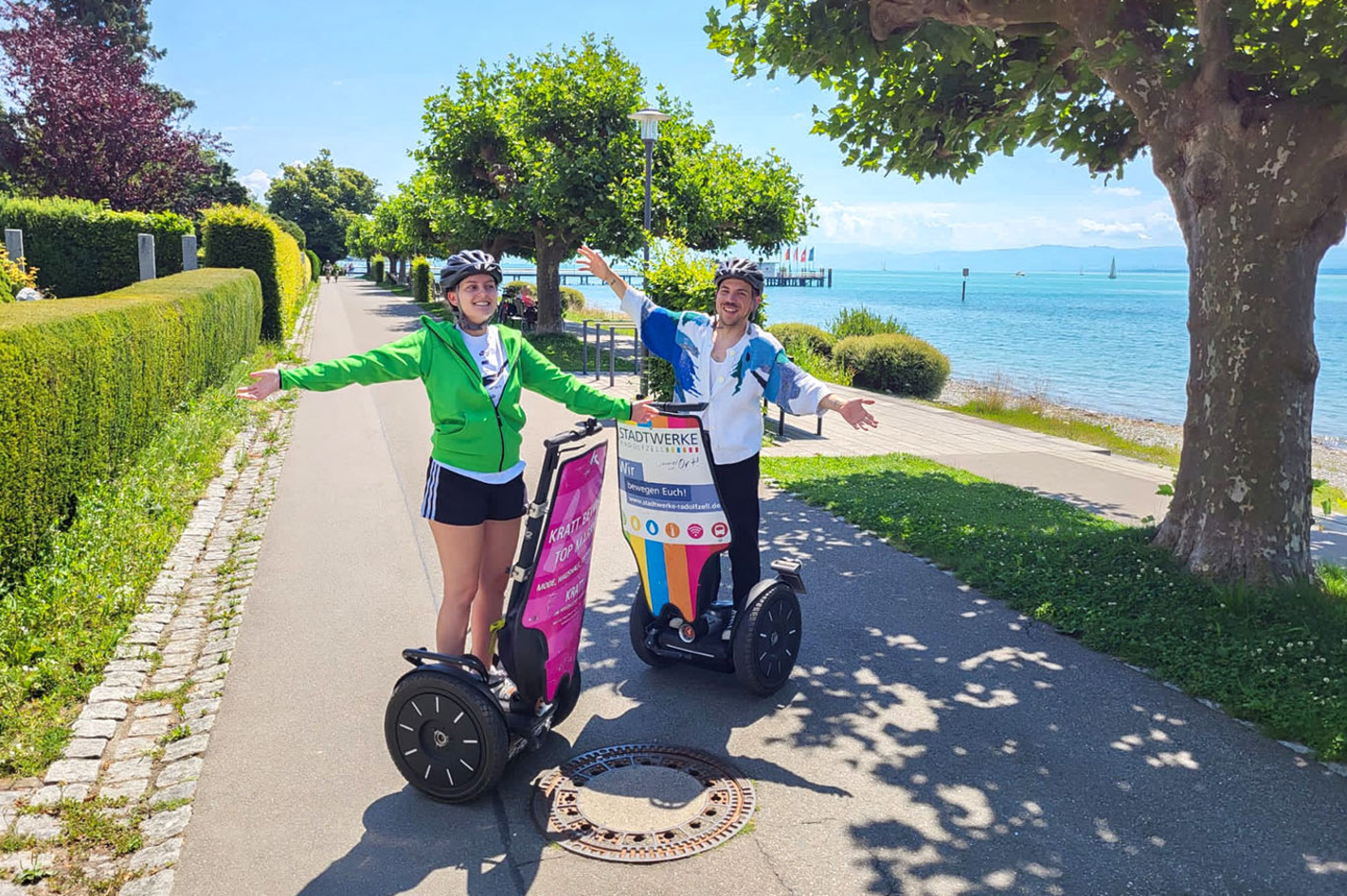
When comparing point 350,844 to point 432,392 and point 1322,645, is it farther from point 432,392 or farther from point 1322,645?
point 1322,645

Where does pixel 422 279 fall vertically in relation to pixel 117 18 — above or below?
below

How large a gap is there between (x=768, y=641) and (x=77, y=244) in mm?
22486

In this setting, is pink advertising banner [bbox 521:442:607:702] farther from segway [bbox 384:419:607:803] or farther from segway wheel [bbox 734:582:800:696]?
segway wheel [bbox 734:582:800:696]

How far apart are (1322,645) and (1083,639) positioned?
121 cm

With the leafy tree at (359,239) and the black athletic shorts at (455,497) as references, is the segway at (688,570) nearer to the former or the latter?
the black athletic shorts at (455,497)

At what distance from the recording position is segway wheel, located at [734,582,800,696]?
4715 mm

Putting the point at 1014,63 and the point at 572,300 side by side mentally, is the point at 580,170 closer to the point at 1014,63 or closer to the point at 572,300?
the point at 1014,63

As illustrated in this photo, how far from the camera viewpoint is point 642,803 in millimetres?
3912

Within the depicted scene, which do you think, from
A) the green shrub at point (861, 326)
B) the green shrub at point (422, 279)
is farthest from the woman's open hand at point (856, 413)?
the green shrub at point (422, 279)

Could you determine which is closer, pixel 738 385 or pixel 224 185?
pixel 738 385

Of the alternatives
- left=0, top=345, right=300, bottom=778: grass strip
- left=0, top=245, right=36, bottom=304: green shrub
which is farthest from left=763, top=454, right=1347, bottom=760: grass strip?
left=0, top=245, right=36, bottom=304: green shrub


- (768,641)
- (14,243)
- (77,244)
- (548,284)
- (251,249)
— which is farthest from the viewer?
(548,284)

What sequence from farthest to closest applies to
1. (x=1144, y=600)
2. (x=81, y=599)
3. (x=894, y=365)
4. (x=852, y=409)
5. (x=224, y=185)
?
(x=224, y=185) < (x=894, y=365) < (x=1144, y=600) < (x=81, y=599) < (x=852, y=409)

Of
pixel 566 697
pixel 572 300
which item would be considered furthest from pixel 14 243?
pixel 572 300
